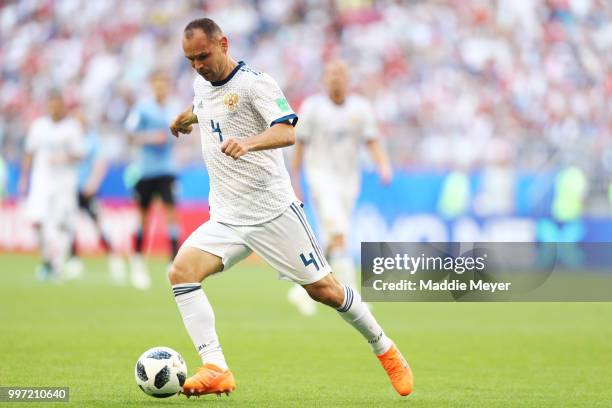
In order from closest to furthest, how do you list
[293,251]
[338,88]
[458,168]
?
[293,251]
[338,88]
[458,168]

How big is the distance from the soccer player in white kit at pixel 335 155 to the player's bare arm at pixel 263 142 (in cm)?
646

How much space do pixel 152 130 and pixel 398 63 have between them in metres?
10.3

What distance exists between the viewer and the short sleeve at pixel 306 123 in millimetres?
13867

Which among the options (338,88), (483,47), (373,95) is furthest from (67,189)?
(483,47)

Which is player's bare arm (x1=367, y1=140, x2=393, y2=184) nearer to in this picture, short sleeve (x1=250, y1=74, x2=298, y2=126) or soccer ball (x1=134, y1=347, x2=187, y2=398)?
short sleeve (x1=250, y1=74, x2=298, y2=126)

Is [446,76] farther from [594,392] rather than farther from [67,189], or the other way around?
[594,392]

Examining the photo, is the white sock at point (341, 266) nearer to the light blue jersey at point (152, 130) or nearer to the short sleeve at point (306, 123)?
the short sleeve at point (306, 123)

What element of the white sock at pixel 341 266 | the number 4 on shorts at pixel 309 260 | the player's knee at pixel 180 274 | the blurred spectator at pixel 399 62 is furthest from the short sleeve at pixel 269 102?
the blurred spectator at pixel 399 62

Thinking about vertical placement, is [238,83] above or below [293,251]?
above

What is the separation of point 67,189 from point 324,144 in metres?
6.28

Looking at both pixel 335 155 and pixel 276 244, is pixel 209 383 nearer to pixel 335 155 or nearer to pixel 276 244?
pixel 276 244

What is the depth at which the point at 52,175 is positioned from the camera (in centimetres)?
1872

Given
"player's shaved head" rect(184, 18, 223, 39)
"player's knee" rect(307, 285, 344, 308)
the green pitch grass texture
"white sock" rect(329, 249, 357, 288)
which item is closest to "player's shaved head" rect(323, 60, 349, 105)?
"white sock" rect(329, 249, 357, 288)

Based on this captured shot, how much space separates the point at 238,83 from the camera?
7516mm
